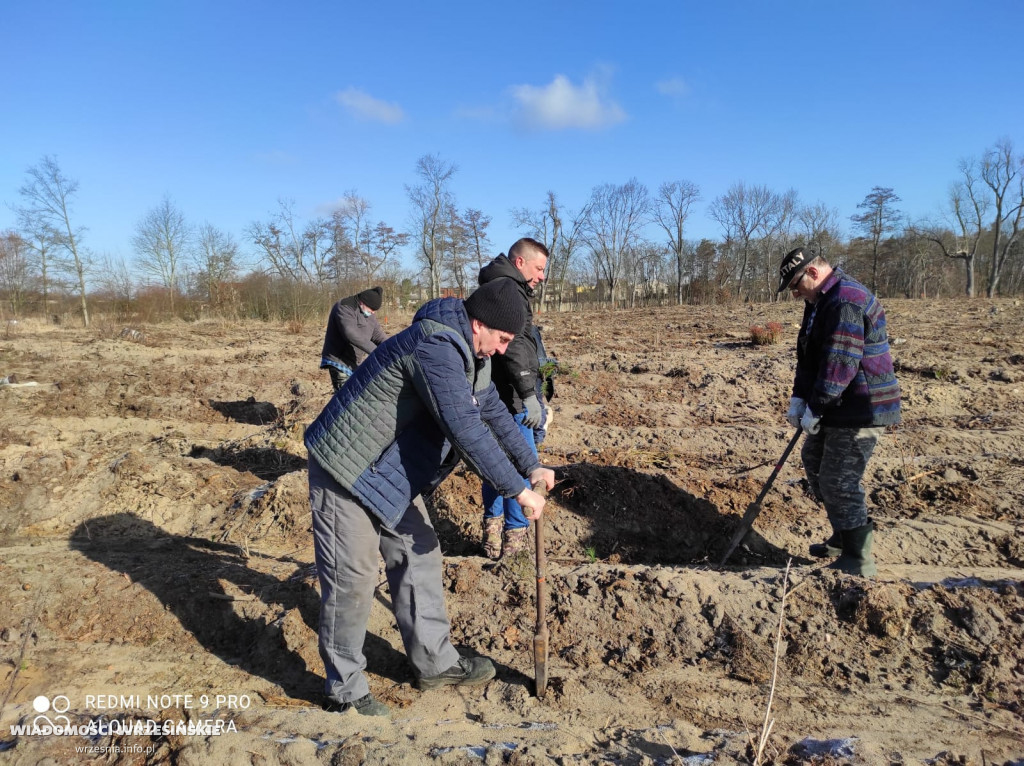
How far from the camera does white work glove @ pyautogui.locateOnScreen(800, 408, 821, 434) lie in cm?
363

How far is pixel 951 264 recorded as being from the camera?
42344 millimetres

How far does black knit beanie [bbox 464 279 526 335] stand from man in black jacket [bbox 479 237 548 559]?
0.98 m

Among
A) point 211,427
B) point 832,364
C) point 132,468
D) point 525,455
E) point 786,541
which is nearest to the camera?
point 525,455

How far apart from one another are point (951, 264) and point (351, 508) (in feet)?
170

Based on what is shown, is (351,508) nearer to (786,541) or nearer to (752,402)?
(786,541)

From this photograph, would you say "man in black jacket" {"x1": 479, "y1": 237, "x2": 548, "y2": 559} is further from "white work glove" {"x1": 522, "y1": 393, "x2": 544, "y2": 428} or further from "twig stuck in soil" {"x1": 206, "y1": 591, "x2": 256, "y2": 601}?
"twig stuck in soil" {"x1": 206, "y1": 591, "x2": 256, "y2": 601}

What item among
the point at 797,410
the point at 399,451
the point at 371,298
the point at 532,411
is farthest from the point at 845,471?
the point at 371,298

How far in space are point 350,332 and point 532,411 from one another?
312 cm

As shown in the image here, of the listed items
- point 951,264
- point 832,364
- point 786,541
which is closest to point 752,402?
point 786,541

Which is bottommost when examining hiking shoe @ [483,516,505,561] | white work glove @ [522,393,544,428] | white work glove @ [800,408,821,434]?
hiking shoe @ [483,516,505,561]

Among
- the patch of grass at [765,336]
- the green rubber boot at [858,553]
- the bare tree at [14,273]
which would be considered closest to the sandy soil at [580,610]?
the green rubber boot at [858,553]

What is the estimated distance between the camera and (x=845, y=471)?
3.64 meters

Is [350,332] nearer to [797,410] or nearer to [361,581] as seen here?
[361,581]

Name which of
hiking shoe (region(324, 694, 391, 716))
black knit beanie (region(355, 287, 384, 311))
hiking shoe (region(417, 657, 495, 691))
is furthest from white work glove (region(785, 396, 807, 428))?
black knit beanie (region(355, 287, 384, 311))
